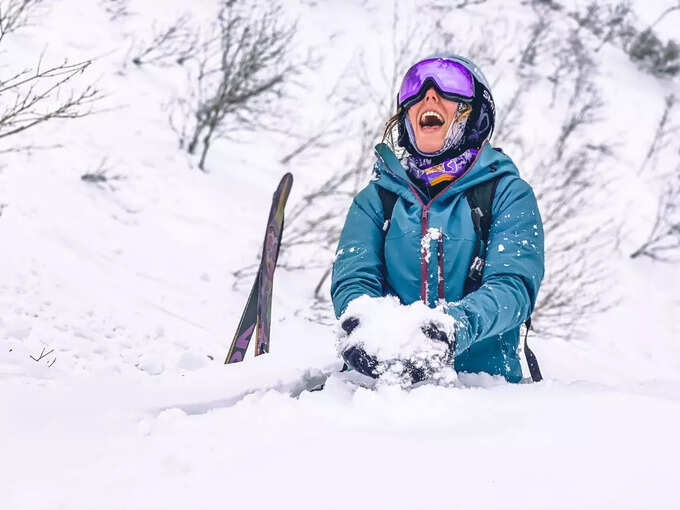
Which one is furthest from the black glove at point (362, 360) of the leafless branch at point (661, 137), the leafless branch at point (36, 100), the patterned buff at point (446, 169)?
the leafless branch at point (661, 137)

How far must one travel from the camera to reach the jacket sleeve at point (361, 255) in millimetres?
2014

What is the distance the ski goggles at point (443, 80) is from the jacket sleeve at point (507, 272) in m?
0.50

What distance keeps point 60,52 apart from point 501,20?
18.9m

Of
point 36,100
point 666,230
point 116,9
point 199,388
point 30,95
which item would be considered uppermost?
point 116,9

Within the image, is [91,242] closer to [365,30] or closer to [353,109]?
[353,109]

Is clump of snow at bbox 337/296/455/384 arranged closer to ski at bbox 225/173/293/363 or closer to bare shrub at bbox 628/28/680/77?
ski at bbox 225/173/293/363

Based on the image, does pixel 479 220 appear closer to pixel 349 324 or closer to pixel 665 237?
pixel 349 324

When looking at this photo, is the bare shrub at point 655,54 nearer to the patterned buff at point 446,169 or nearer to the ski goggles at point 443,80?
the ski goggles at point 443,80

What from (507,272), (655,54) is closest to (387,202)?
(507,272)

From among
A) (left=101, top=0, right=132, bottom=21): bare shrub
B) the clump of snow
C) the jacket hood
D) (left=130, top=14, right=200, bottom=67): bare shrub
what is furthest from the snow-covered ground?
(left=101, top=0, right=132, bottom=21): bare shrub

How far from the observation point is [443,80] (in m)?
2.28

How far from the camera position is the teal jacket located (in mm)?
1880

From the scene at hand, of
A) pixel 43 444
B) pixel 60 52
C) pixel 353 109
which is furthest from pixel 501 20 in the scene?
pixel 43 444

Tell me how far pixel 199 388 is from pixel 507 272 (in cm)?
108
